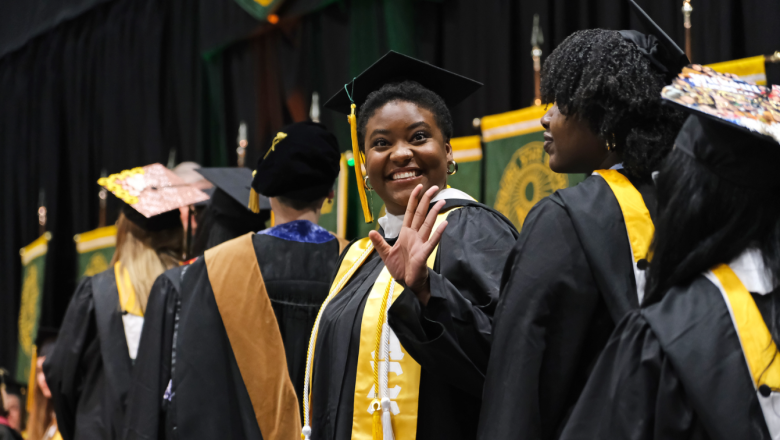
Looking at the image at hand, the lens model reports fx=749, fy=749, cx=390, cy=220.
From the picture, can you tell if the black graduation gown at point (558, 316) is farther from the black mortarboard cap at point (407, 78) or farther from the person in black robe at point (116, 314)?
Result: the person in black robe at point (116, 314)

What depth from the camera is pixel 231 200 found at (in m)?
3.14

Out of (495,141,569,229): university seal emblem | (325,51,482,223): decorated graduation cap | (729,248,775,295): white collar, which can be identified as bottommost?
(729,248,775,295): white collar

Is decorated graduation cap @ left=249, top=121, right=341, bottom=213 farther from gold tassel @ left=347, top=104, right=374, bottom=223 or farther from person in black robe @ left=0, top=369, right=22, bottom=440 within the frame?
person in black robe @ left=0, top=369, right=22, bottom=440

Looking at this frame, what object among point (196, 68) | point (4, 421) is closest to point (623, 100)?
point (4, 421)

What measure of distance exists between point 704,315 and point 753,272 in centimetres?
11

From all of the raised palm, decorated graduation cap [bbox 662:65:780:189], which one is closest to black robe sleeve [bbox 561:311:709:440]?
decorated graduation cap [bbox 662:65:780:189]

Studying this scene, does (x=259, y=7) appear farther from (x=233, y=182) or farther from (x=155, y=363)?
(x=155, y=363)

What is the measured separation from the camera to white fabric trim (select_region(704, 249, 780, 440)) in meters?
1.02

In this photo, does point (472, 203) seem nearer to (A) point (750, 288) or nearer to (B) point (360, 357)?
(B) point (360, 357)

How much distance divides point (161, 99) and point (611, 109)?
5.37 m

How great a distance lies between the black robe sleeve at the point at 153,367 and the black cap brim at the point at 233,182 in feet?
1.78

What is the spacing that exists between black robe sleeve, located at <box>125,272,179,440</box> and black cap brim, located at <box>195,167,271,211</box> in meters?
0.54

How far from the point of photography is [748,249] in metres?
1.13

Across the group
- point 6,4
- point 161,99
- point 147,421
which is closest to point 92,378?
point 147,421
